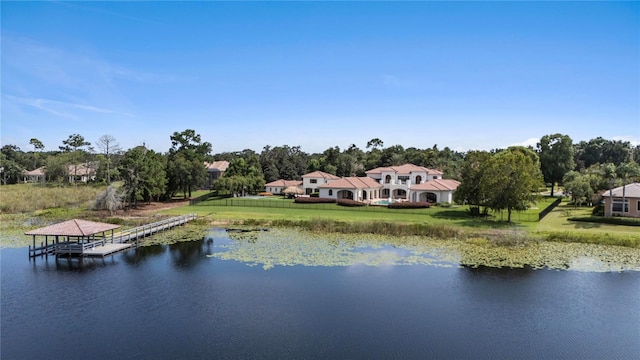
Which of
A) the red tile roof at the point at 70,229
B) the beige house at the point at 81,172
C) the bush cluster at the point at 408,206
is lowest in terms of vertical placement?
the red tile roof at the point at 70,229

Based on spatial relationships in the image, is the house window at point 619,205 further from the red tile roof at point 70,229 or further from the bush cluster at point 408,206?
the red tile roof at point 70,229

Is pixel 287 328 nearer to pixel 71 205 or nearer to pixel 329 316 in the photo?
pixel 329 316

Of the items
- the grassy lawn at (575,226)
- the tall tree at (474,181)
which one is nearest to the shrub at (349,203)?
the tall tree at (474,181)

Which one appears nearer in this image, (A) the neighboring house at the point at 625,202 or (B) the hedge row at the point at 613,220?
(B) the hedge row at the point at 613,220

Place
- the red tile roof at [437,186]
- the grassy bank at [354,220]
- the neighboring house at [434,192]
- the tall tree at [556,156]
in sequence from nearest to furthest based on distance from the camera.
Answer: the grassy bank at [354,220]
the red tile roof at [437,186]
the neighboring house at [434,192]
the tall tree at [556,156]

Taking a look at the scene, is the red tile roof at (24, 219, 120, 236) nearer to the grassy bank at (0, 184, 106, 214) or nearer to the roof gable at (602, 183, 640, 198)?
the grassy bank at (0, 184, 106, 214)

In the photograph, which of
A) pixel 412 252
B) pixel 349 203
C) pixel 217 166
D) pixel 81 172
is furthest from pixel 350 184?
pixel 81 172

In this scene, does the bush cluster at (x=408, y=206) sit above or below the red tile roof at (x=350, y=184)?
below

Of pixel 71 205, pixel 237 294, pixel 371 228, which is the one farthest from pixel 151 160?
pixel 237 294
